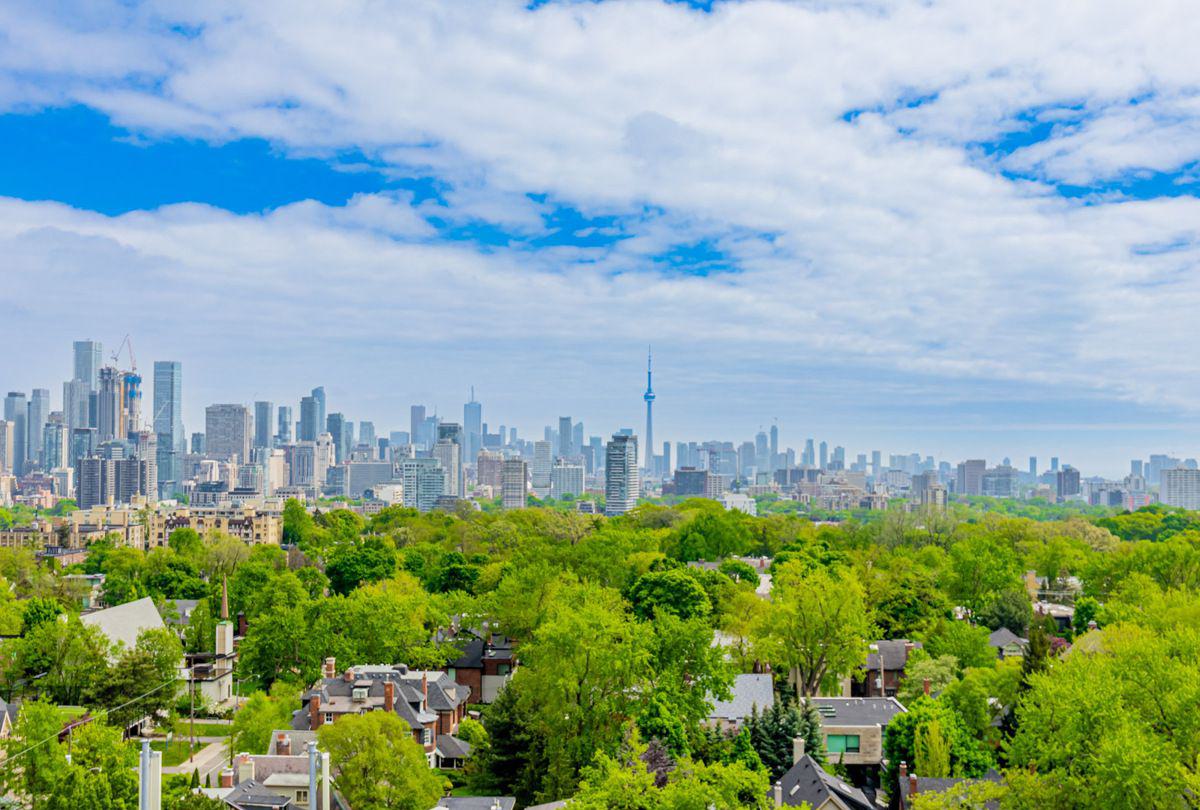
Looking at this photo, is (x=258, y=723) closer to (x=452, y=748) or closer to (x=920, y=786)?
(x=452, y=748)

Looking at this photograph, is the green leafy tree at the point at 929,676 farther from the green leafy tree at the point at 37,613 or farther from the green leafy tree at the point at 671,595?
the green leafy tree at the point at 37,613

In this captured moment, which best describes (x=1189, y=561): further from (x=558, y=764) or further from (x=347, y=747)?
(x=347, y=747)

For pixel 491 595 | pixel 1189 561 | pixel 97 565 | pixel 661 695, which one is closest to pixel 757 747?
pixel 661 695

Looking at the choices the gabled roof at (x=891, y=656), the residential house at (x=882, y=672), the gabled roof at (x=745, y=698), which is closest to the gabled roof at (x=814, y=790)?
the gabled roof at (x=745, y=698)

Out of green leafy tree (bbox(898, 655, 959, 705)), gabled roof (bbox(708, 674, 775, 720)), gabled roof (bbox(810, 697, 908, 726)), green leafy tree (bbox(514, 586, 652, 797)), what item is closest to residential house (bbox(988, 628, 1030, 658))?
green leafy tree (bbox(898, 655, 959, 705))

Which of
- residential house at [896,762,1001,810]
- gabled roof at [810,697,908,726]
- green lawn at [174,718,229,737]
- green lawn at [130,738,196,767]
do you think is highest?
residential house at [896,762,1001,810]

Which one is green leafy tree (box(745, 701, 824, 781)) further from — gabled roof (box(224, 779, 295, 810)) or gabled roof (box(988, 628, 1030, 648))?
gabled roof (box(988, 628, 1030, 648))

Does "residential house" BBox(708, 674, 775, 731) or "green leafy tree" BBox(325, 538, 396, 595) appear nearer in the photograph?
"residential house" BBox(708, 674, 775, 731)
